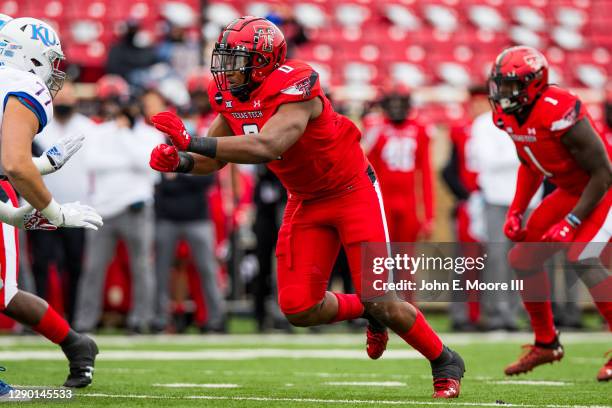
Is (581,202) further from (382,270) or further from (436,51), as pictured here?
(436,51)

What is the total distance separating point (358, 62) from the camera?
15773 millimetres

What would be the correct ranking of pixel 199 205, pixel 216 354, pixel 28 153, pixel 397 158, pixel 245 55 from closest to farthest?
pixel 28 153 < pixel 245 55 < pixel 216 354 < pixel 199 205 < pixel 397 158

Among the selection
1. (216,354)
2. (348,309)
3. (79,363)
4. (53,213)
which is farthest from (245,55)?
(216,354)

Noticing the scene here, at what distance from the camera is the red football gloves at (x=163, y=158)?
15.0ft

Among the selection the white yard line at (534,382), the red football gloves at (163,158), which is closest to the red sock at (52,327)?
the red football gloves at (163,158)

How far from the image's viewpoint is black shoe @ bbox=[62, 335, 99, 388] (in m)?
5.42

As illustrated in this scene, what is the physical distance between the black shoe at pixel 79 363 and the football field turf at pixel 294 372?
64mm

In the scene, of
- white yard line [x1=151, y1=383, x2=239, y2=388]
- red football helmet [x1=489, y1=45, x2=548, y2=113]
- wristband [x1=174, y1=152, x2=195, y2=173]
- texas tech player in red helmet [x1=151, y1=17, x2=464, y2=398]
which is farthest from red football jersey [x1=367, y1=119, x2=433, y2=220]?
wristband [x1=174, y1=152, x2=195, y2=173]

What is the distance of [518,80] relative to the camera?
6039mm

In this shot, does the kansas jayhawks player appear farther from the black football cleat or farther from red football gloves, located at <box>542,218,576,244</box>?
red football gloves, located at <box>542,218,576,244</box>

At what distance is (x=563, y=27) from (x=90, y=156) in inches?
369

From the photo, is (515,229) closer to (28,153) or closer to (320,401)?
(320,401)

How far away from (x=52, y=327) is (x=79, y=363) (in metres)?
0.23

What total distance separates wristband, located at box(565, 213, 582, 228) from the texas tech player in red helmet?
109 cm
